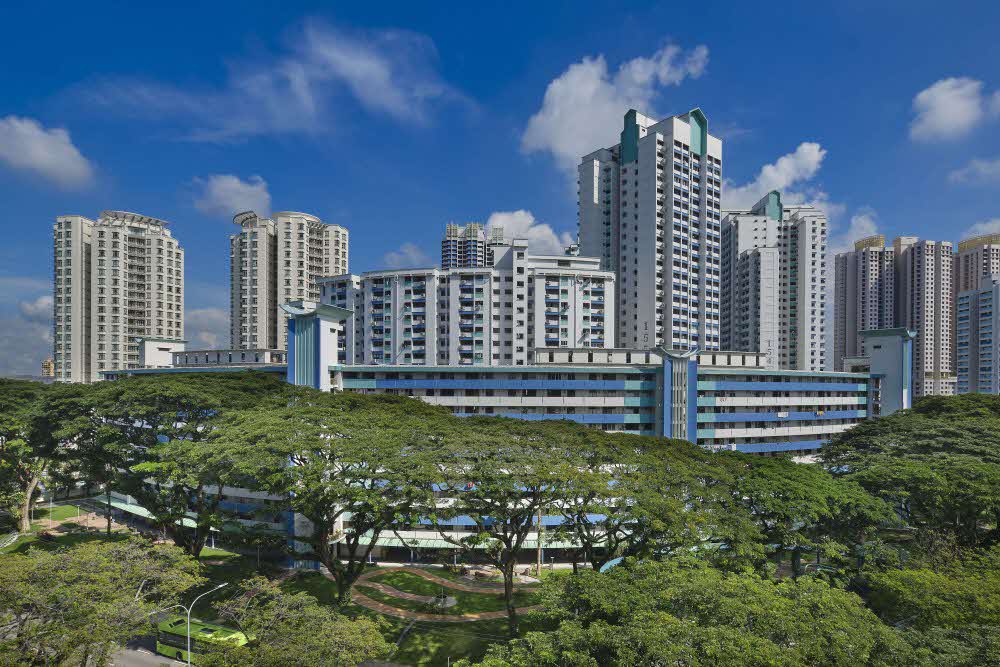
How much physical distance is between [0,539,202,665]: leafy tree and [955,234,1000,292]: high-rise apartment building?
16457 cm

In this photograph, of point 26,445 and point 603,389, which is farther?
point 603,389

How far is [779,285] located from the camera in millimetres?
100625

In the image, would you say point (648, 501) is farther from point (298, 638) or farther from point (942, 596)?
point (298, 638)

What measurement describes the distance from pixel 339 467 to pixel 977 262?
16500 centimetres

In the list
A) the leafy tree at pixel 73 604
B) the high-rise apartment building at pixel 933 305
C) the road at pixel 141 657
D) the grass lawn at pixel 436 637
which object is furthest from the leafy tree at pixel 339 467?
the high-rise apartment building at pixel 933 305

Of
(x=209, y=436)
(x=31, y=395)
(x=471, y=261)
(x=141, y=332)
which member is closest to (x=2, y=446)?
(x=31, y=395)

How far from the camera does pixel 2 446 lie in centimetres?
4175

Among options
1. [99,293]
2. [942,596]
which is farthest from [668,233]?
[99,293]

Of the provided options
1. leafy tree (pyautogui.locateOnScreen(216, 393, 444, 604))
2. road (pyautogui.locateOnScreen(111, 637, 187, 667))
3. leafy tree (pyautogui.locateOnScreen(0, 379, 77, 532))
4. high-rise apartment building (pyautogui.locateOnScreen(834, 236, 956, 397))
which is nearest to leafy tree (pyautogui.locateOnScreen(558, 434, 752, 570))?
leafy tree (pyautogui.locateOnScreen(216, 393, 444, 604))

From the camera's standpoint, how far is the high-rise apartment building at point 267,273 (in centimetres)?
11419

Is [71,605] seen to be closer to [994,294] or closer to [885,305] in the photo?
[994,294]

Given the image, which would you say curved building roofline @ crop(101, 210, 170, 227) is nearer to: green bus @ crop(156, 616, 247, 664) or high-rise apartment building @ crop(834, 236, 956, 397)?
green bus @ crop(156, 616, 247, 664)

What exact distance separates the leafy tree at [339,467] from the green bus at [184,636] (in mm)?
5781

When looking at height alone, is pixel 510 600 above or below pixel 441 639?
above
